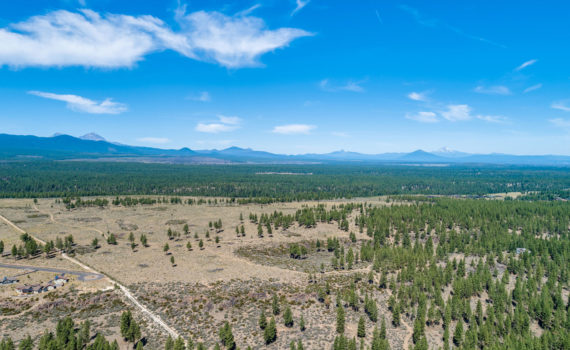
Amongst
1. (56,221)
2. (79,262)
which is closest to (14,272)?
(79,262)

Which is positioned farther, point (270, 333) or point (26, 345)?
point (270, 333)

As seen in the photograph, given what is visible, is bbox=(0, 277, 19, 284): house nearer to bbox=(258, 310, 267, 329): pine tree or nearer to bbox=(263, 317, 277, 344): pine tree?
bbox=(258, 310, 267, 329): pine tree

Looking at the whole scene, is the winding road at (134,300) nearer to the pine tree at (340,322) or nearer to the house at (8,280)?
the house at (8,280)

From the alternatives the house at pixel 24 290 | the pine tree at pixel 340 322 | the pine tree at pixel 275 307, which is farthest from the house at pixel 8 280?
the pine tree at pixel 340 322

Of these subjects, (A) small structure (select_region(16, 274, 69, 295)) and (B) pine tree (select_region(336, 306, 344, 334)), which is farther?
(A) small structure (select_region(16, 274, 69, 295))

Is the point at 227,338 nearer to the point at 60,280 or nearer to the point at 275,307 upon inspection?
the point at 275,307

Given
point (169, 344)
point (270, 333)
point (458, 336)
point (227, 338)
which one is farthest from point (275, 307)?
point (458, 336)

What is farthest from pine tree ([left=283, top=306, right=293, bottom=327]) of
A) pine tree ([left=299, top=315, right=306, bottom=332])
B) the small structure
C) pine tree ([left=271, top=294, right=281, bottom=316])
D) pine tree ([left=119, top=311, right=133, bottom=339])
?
the small structure

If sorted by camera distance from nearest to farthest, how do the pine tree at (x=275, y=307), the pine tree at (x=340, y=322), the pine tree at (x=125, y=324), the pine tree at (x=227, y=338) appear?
the pine tree at (x=227, y=338)
the pine tree at (x=125, y=324)
the pine tree at (x=340, y=322)
the pine tree at (x=275, y=307)

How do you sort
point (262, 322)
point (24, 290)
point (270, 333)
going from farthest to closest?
A: 1. point (24, 290)
2. point (262, 322)
3. point (270, 333)

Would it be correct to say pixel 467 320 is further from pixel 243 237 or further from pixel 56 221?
pixel 56 221

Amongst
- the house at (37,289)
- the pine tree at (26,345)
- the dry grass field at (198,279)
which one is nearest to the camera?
the pine tree at (26,345)
